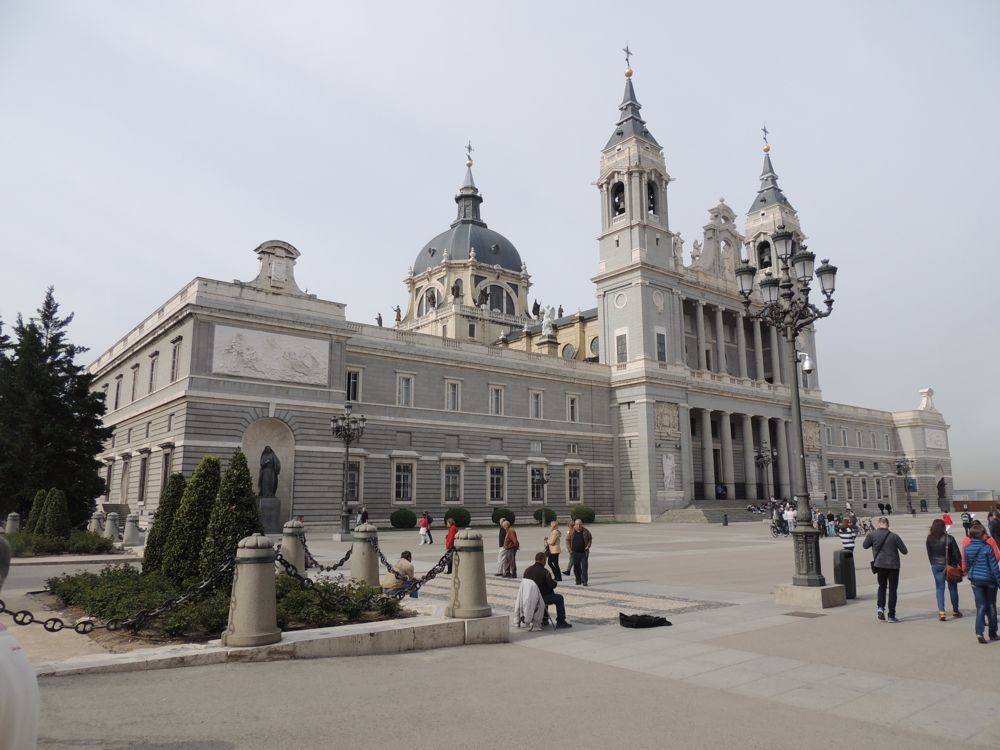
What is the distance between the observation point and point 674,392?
50.8 meters

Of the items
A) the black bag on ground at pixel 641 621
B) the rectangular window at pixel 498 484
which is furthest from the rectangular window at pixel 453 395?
the black bag on ground at pixel 641 621

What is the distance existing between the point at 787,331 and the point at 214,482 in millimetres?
11890

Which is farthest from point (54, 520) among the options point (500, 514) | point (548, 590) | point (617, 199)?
point (617, 199)

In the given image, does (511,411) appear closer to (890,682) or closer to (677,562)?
(677,562)

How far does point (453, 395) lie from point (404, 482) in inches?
249

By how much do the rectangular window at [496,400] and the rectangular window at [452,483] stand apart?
4.53 meters

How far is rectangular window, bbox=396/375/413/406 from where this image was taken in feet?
131

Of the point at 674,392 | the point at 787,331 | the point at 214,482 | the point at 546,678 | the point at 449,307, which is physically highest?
the point at 449,307

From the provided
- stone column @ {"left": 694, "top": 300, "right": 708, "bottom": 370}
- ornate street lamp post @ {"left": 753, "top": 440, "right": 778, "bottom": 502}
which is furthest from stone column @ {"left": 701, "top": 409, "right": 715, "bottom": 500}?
stone column @ {"left": 694, "top": 300, "right": 708, "bottom": 370}

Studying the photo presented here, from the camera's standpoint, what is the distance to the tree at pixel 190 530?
11.6 meters

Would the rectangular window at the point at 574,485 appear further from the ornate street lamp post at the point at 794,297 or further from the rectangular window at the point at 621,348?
the ornate street lamp post at the point at 794,297

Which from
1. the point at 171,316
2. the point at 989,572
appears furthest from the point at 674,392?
the point at 989,572

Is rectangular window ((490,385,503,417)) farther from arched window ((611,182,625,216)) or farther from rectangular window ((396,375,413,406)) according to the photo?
arched window ((611,182,625,216))

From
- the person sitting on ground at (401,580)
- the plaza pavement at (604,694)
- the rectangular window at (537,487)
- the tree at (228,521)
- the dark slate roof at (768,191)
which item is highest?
the dark slate roof at (768,191)
